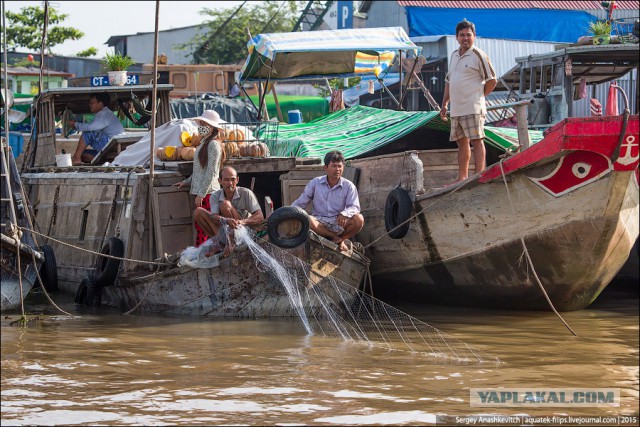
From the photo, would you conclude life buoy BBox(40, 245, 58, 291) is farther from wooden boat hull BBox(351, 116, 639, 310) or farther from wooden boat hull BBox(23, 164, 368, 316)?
wooden boat hull BBox(351, 116, 639, 310)

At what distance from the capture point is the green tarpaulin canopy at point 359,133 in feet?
37.7

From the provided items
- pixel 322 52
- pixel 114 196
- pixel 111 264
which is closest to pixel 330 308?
pixel 111 264

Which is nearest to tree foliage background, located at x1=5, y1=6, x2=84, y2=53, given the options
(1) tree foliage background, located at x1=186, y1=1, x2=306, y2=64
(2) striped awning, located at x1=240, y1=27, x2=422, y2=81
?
(1) tree foliage background, located at x1=186, y1=1, x2=306, y2=64

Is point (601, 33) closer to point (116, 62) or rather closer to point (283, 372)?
point (116, 62)

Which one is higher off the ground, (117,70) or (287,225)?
(117,70)

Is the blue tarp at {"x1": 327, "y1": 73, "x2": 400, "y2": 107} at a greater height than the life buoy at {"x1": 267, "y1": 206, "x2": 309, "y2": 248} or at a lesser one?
greater

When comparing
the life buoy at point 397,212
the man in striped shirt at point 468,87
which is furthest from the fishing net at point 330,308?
the man in striped shirt at point 468,87

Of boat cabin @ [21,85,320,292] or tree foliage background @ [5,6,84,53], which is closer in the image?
boat cabin @ [21,85,320,292]

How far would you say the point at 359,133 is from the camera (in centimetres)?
1264

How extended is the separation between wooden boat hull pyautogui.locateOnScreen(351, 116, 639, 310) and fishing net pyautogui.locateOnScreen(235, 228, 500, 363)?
2.70ft

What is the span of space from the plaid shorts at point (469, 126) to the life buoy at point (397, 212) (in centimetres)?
82

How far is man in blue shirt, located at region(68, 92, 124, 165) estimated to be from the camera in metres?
13.0

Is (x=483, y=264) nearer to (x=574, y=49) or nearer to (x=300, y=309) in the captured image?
(x=300, y=309)

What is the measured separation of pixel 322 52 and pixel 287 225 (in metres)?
5.76
